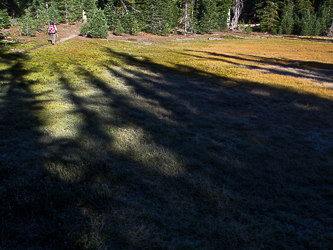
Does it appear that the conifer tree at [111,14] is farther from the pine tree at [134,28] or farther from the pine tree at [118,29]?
the pine tree at [134,28]

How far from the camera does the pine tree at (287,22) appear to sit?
74750 millimetres

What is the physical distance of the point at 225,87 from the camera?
13.9 metres

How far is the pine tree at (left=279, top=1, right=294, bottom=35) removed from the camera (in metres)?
74.8

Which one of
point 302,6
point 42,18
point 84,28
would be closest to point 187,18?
point 84,28

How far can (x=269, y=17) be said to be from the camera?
7912cm

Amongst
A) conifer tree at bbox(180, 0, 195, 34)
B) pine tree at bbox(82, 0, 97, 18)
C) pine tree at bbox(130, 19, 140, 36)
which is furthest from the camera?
conifer tree at bbox(180, 0, 195, 34)

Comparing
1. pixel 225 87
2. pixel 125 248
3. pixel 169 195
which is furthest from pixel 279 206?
pixel 225 87

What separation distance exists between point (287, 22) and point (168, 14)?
40.1 m

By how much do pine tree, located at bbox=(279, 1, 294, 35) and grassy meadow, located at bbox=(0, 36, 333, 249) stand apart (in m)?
76.3

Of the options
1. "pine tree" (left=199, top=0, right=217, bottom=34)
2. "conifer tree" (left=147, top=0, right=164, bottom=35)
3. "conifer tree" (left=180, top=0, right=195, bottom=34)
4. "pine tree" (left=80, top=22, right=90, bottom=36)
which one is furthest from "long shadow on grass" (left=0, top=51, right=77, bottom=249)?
"pine tree" (left=199, top=0, right=217, bottom=34)

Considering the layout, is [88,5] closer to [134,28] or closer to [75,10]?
[75,10]

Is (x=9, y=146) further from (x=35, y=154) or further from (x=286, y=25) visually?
(x=286, y=25)

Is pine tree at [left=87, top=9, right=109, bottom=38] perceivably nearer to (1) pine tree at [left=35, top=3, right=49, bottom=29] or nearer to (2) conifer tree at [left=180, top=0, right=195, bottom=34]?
(1) pine tree at [left=35, top=3, right=49, bottom=29]

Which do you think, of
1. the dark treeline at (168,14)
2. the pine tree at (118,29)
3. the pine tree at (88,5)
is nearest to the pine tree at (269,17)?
the dark treeline at (168,14)
